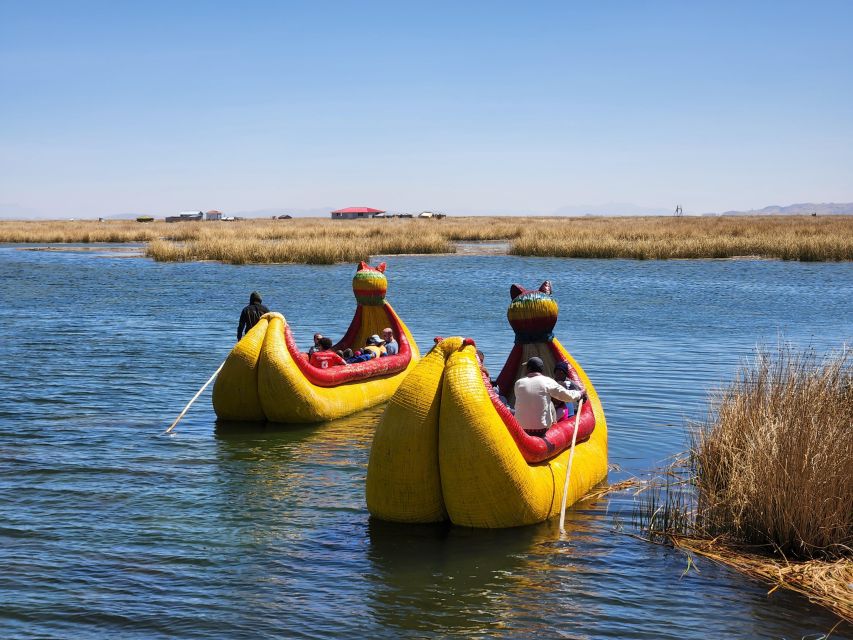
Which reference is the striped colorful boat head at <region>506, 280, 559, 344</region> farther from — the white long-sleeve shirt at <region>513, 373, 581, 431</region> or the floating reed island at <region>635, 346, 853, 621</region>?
the floating reed island at <region>635, 346, 853, 621</region>

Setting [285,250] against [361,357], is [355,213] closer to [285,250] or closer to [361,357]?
[285,250]

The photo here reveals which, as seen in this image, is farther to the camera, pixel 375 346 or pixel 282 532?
pixel 375 346

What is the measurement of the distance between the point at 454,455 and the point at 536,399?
154 centimetres

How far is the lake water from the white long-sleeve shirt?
1026 millimetres

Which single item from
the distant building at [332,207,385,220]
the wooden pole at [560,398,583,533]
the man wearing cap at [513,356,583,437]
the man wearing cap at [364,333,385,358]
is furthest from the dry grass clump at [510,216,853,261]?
the distant building at [332,207,385,220]

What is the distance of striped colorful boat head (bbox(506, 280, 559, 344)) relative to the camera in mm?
11672

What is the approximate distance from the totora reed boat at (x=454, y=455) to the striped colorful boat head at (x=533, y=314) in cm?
259

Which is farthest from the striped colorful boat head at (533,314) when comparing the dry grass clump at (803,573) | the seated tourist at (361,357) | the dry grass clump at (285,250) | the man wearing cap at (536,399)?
the dry grass clump at (285,250)

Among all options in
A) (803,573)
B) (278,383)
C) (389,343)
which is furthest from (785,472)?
(389,343)

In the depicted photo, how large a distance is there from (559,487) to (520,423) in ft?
2.51

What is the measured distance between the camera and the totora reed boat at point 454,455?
8.64 meters

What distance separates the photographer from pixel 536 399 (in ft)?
32.3

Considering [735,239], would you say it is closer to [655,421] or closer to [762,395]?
[655,421]

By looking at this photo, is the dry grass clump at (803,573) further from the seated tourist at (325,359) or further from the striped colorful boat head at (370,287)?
the striped colorful boat head at (370,287)
